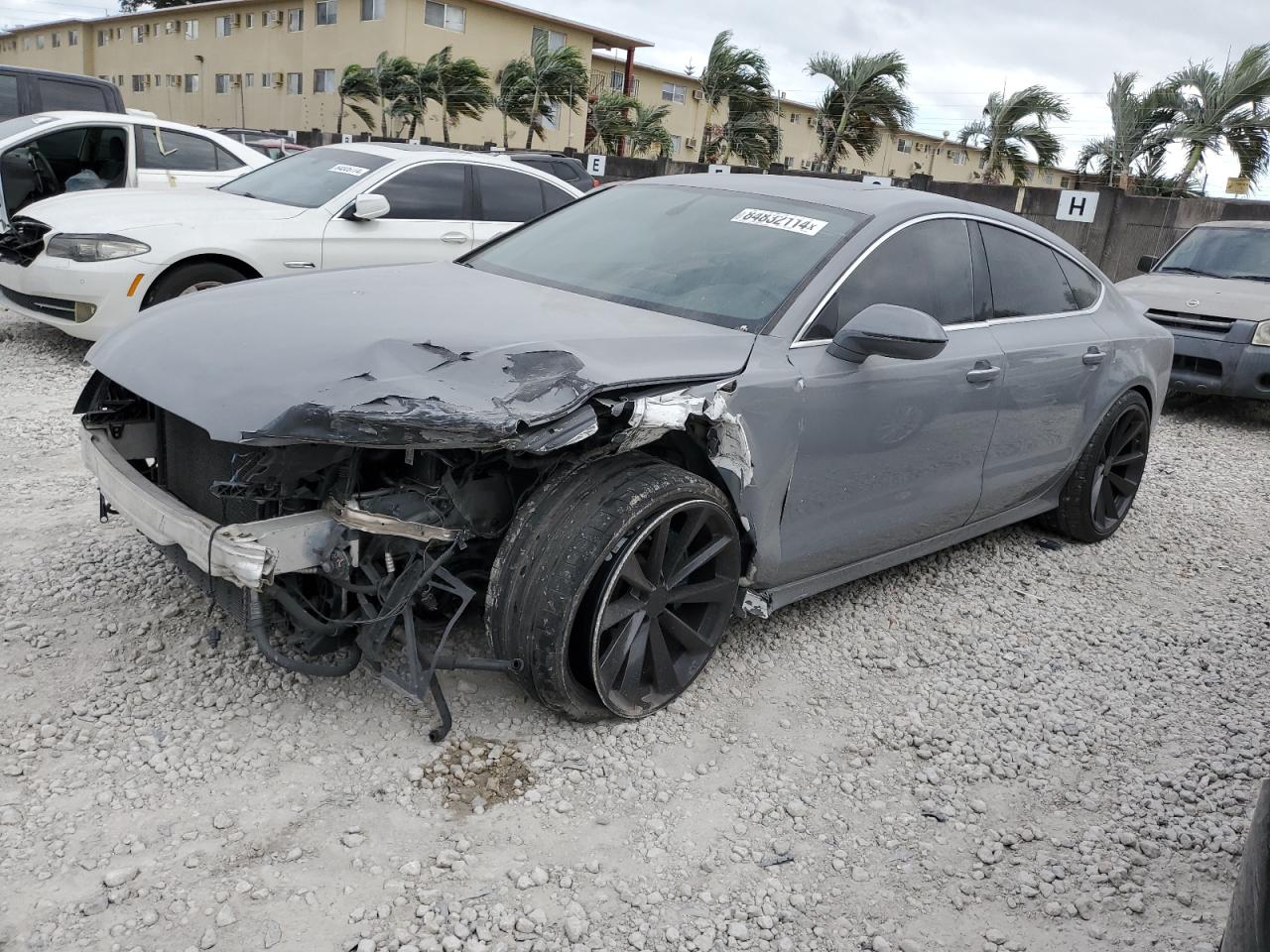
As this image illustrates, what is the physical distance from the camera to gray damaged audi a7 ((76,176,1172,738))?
281 cm

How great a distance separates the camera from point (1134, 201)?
47.4ft

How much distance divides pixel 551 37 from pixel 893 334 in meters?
40.0

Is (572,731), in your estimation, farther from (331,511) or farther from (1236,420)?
(1236,420)

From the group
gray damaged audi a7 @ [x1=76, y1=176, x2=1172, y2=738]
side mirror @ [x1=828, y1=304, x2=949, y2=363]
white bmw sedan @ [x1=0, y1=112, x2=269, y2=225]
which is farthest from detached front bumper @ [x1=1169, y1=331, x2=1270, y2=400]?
white bmw sedan @ [x1=0, y1=112, x2=269, y2=225]

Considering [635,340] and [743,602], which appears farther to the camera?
[743,602]

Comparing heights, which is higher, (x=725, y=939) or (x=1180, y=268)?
(x=1180, y=268)

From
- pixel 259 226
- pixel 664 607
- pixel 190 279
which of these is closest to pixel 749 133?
pixel 259 226

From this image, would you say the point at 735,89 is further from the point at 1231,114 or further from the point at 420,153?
the point at 420,153

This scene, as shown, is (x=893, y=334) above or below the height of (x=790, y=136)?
below

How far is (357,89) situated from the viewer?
3522 cm

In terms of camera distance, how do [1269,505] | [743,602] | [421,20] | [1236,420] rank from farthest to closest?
[421,20] < [1236,420] < [1269,505] < [743,602]

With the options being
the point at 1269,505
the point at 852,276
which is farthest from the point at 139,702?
the point at 1269,505

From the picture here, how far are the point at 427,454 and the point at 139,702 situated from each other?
1201 millimetres

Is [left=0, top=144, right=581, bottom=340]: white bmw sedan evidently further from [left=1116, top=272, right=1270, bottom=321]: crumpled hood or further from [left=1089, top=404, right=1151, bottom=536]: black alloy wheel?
[left=1116, top=272, right=1270, bottom=321]: crumpled hood
